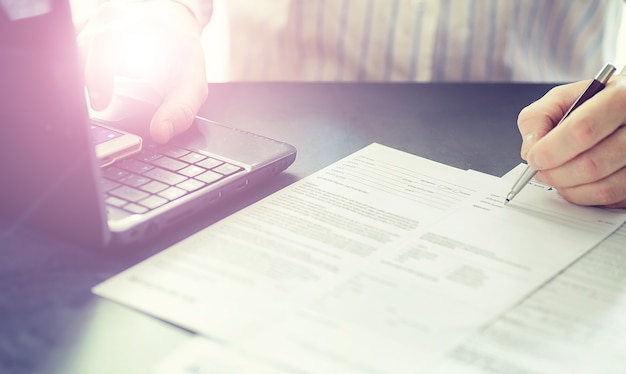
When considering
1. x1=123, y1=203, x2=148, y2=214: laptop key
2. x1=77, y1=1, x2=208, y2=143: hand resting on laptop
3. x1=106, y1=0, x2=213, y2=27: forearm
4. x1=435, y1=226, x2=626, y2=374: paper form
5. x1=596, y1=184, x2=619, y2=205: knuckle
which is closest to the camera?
x1=435, y1=226, x2=626, y2=374: paper form

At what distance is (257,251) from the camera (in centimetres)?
49

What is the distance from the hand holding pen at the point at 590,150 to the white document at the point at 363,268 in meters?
0.02

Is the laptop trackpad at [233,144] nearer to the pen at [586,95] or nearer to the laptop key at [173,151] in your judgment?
the laptop key at [173,151]

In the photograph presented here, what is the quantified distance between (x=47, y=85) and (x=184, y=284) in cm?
16

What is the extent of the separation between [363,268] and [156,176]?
0.64ft

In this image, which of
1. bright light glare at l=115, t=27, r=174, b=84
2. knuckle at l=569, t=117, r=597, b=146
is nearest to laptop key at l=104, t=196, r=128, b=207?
bright light glare at l=115, t=27, r=174, b=84

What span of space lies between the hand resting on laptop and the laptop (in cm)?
10

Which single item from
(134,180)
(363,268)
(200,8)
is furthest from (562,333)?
(200,8)

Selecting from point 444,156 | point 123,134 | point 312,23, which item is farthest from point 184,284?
point 312,23

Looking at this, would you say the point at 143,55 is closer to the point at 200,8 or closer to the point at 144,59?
the point at 144,59

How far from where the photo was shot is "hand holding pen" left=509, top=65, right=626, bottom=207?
1.91 ft

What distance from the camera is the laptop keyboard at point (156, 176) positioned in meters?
0.50

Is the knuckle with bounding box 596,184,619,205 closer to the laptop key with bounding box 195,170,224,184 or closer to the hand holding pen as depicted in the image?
the hand holding pen

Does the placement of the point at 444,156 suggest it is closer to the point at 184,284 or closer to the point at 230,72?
the point at 184,284
